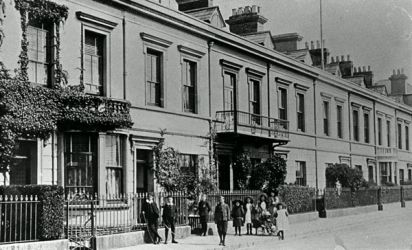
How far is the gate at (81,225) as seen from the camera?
49.5 feet

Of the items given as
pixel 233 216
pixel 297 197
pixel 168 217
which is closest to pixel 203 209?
pixel 233 216

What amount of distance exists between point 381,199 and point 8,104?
86.9 feet

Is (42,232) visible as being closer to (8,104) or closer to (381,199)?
(8,104)

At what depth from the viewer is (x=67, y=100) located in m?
17.2

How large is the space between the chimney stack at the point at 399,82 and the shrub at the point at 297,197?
29.7 metres

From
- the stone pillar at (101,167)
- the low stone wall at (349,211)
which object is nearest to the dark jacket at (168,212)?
the stone pillar at (101,167)

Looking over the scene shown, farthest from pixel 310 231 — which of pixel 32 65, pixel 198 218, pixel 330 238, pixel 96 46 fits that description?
pixel 32 65

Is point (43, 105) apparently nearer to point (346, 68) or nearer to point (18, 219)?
point (18, 219)

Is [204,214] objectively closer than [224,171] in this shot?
Yes

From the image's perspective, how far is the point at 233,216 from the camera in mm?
19906

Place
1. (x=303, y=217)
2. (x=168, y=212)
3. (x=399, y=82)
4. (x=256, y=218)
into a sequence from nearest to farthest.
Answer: (x=168, y=212)
(x=256, y=218)
(x=303, y=217)
(x=399, y=82)

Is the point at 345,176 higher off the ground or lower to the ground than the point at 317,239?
higher

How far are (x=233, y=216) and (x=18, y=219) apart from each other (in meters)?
7.98

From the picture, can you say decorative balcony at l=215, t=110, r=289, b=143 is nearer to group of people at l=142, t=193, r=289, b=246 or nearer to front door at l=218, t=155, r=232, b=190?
front door at l=218, t=155, r=232, b=190
